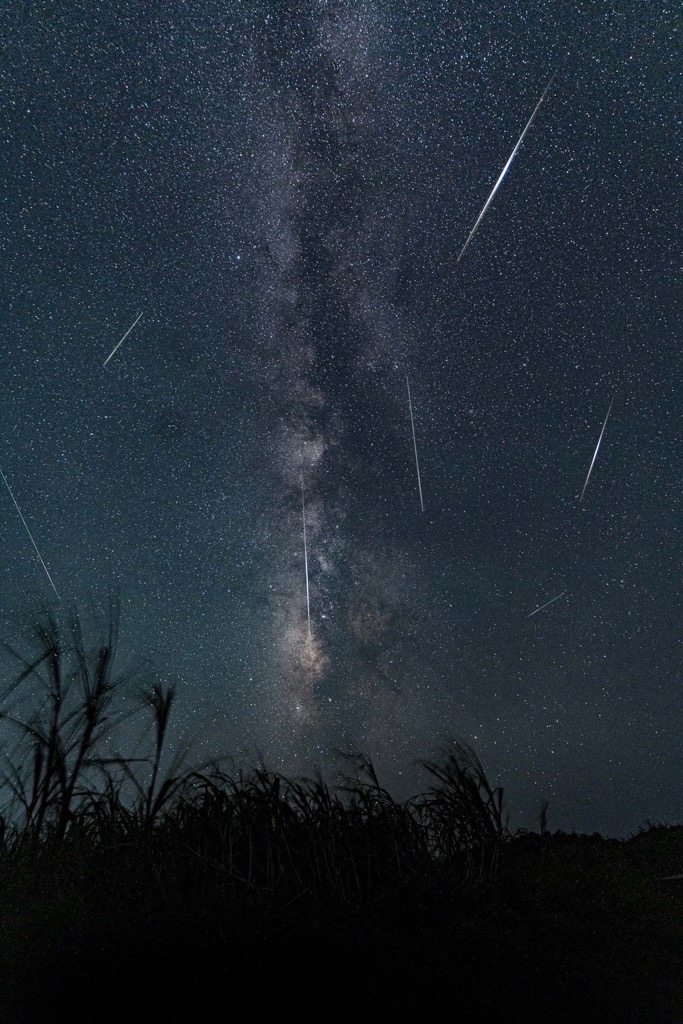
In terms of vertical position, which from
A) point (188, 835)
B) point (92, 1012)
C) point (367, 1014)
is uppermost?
point (188, 835)

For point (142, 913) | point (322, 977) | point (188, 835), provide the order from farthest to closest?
point (188, 835)
point (142, 913)
point (322, 977)

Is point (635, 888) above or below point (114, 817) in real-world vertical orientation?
below

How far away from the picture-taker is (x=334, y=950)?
101 inches

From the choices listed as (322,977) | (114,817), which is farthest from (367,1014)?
(114,817)

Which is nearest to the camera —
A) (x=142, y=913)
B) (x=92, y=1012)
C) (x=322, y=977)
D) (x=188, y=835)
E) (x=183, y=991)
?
(x=92, y=1012)

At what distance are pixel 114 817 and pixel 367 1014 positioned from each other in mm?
2052

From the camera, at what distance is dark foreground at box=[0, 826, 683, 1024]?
217 centimetres

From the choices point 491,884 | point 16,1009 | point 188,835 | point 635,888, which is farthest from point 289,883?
point 635,888

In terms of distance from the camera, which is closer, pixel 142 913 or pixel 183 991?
pixel 183 991

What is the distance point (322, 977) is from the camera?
232 centimetres

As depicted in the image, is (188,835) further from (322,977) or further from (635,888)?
(635,888)

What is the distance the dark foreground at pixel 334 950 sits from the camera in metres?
2.17

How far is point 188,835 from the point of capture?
3617mm

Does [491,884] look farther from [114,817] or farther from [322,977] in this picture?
[114,817]
